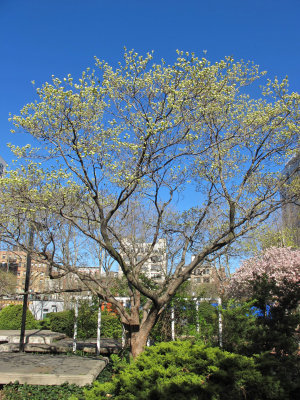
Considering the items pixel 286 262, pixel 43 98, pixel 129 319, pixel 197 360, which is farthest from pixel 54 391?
pixel 286 262

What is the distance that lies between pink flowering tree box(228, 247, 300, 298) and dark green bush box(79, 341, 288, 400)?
23.4ft

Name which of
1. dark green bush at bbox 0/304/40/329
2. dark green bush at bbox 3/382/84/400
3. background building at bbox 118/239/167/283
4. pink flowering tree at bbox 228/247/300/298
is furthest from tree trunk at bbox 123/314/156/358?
dark green bush at bbox 0/304/40/329

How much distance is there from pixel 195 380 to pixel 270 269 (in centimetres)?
905

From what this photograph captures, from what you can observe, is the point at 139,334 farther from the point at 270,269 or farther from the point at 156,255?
the point at 156,255

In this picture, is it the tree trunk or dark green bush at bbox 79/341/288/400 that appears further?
the tree trunk

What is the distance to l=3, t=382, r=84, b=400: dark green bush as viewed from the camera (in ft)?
17.1

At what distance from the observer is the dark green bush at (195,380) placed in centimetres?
275

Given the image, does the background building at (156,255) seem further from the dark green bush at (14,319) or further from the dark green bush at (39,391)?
the dark green bush at (39,391)

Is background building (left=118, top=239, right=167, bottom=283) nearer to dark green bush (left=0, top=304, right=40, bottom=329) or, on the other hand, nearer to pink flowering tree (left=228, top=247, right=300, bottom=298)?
pink flowering tree (left=228, top=247, right=300, bottom=298)

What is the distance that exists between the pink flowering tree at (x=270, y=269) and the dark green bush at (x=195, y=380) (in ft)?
23.4

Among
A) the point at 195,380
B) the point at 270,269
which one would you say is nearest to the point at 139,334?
the point at 195,380

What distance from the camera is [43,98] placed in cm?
641

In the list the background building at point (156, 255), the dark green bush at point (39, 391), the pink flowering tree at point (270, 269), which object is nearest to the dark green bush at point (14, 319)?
the background building at point (156, 255)

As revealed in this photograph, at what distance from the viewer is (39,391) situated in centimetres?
542
